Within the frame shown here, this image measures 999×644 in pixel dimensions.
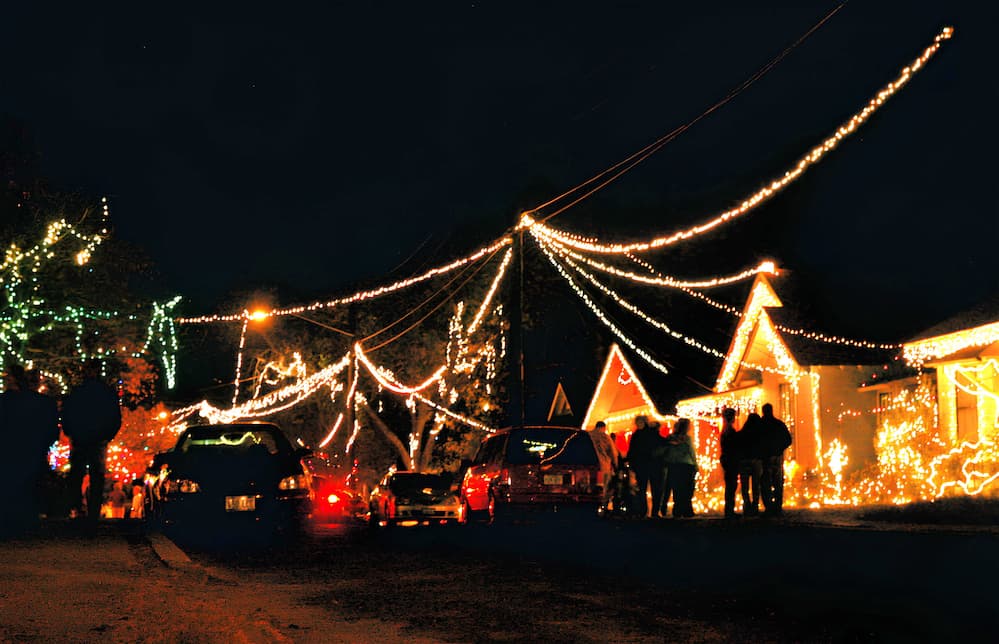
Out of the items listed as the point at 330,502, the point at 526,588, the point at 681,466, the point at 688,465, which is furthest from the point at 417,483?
the point at 526,588

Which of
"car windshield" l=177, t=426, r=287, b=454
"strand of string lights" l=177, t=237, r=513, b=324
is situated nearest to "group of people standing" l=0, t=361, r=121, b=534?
"car windshield" l=177, t=426, r=287, b=454

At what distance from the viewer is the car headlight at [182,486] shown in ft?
58.6

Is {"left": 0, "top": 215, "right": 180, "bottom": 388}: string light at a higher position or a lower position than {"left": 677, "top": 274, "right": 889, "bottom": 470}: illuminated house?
higher

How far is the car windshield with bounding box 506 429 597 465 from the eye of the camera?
2070cm

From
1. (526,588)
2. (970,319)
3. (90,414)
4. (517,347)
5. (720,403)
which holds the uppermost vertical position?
(517,347)

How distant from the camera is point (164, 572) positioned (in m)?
12.2

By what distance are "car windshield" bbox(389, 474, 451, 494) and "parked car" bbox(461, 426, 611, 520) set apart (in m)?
2.55

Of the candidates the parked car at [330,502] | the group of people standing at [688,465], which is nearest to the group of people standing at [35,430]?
the group of people standing at [688,465]

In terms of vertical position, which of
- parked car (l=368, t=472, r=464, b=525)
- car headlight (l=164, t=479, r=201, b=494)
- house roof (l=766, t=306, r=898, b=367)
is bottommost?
parked car (l=368, t=472, r=464, b=525)

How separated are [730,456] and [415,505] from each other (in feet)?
22.1

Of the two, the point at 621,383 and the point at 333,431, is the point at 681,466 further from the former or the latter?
the point at 333,431

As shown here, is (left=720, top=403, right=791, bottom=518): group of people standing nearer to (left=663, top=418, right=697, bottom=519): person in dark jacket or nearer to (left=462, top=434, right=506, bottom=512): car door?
(left=663, top=418, right=697, bottom=519): person in dark jacket

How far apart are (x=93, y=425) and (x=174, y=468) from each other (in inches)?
70.3

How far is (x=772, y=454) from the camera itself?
751 inches
